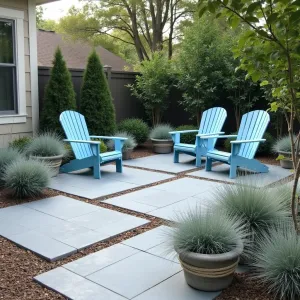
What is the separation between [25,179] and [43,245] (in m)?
1.43

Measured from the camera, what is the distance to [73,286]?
7.73 ft

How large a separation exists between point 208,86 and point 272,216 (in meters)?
5.36

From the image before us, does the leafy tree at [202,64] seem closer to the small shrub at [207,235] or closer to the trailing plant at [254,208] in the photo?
the trailing plant at [254,208]

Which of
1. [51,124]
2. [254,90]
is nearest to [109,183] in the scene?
[51,124]

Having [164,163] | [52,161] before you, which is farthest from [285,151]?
[52,161]

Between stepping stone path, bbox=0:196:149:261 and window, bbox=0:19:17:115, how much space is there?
98.7 inches

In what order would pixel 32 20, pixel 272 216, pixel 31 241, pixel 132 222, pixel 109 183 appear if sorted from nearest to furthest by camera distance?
pixel 272 216 → pixel 31 241 → pixel 132 222 → pixel 109 183 → pixel 32 20

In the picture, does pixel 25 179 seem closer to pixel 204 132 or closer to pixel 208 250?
pixel 208 250

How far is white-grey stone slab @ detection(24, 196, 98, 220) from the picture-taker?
149 inches

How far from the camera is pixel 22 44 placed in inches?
241

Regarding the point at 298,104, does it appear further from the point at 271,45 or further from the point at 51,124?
the point at 51,124

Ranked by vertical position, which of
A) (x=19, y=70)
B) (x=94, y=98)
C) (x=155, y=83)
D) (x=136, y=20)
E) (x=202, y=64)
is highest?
(x=136, y=20)

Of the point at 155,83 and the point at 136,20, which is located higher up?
the point at 136,20

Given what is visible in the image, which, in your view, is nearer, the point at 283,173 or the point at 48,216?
the point at 48,216
